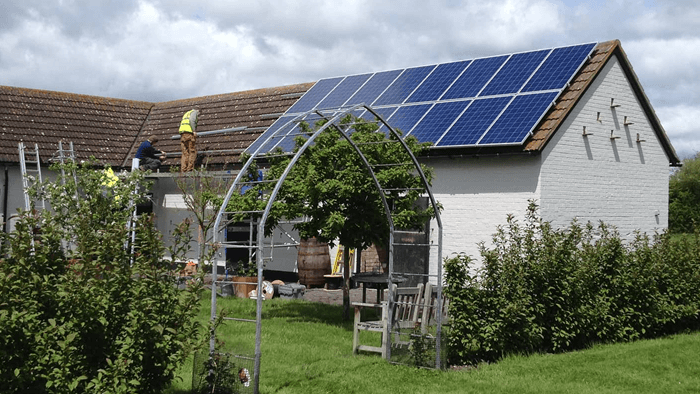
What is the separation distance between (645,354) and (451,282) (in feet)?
10.6

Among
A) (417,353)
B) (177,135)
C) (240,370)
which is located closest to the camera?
(240,370)

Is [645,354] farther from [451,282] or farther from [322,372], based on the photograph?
[322,372]

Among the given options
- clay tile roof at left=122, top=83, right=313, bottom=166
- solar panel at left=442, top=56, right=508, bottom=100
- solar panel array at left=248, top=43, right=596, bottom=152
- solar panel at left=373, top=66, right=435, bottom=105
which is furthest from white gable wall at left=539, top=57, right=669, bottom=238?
clay tile roof at left=122, top=83, right=313, bottom=166

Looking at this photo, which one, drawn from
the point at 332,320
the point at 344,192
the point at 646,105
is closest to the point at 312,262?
the point at 332,320

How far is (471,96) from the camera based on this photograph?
1962cm

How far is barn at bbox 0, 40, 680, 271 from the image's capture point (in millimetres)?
17594

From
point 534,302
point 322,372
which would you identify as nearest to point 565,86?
point 534,302

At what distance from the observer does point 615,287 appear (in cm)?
1331

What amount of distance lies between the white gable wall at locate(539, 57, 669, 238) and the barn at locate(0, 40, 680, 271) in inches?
1.0

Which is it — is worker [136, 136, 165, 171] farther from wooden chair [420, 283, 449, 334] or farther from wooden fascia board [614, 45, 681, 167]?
wooden chair [420, 283, 449, 334]

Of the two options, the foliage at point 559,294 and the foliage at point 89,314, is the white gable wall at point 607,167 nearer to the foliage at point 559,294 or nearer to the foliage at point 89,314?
the foliage at point 559,294

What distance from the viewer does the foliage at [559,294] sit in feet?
38.2

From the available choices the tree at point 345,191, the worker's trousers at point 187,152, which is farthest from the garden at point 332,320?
the worker's trousers at point 187,152

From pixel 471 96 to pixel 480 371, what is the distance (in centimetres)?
992
